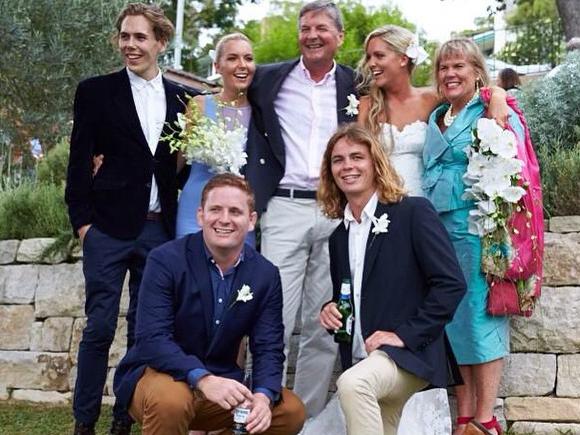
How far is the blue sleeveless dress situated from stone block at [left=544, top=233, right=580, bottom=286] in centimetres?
180

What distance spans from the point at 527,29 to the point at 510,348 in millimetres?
13491

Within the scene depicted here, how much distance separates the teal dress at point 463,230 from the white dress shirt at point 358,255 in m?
0.74

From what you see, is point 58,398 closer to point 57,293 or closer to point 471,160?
point 57,293

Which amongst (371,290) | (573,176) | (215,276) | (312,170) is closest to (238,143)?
(312,170)

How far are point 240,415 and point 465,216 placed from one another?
1.72 meters

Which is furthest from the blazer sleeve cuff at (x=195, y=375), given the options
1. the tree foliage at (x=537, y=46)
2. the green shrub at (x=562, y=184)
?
the tree foliage at (x=537, y=46)

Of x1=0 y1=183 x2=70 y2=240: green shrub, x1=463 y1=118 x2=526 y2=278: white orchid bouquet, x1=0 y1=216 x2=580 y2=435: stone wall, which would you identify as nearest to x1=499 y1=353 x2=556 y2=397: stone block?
x1=0 y1=216 x2=580 y2=435: stone wall

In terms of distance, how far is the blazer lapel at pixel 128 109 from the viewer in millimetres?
4938

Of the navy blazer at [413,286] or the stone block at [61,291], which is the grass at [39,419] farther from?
the navy blazer at [413,286]

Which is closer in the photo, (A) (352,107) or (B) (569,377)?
(A) (352,107)

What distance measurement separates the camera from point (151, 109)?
16.6 feet

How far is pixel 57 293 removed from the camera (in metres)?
6.67

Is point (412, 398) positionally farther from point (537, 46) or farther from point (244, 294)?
point (537, 46)

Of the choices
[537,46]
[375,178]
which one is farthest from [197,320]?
[537,46]
